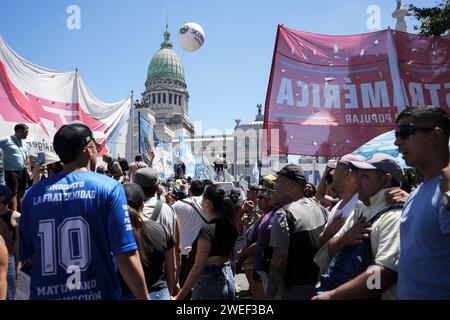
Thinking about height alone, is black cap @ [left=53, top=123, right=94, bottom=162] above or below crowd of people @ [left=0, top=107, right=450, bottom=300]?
above

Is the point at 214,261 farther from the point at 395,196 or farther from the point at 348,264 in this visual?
the point at 395,196

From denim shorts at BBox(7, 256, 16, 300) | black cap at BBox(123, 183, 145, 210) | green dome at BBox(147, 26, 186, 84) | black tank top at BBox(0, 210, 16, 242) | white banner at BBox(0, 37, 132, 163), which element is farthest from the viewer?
green dome at BBox(147, 26, 186, 84)

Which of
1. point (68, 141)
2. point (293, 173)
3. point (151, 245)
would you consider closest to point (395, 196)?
point (293, 173)

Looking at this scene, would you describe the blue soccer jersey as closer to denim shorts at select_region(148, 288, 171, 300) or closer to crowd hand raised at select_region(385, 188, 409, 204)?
denim shorts at select_region(148, 288, 171, 300)

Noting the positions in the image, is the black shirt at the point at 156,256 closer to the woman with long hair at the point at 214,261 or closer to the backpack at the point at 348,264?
the woman with long hair at the point at 214,261

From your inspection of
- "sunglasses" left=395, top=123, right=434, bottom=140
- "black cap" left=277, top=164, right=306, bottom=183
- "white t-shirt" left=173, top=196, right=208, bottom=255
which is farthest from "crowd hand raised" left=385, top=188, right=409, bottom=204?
"white t-shirt" left=173, top=196, right=208, bottom=255

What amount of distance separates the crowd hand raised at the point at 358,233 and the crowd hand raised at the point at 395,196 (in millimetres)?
214

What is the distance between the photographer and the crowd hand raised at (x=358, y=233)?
2.30 m

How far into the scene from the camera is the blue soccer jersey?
2.17 m

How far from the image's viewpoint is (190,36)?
45.0ft

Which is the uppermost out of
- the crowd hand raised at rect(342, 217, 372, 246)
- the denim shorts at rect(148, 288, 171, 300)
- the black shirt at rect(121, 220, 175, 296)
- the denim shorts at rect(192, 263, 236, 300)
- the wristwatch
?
the wristwatch

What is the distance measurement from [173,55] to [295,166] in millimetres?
99045

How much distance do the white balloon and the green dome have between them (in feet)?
278

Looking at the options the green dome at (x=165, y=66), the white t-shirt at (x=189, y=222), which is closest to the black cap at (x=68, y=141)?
the white t-shirt at (x=189, y=222)
